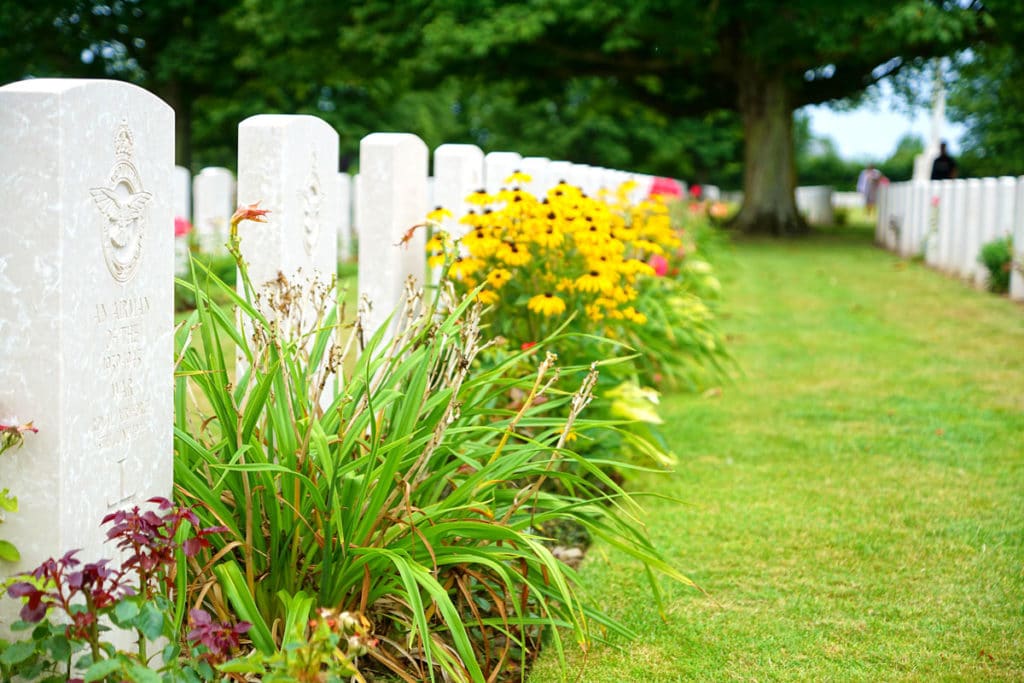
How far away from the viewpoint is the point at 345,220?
16266 millimetres

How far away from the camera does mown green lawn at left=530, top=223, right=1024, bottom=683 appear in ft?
11.1

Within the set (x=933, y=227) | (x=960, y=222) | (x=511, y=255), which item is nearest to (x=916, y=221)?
(x=933, y=227)

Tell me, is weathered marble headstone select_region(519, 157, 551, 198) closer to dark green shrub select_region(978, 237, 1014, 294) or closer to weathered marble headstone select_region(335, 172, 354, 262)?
dark green shrub select_region(978, 237, 1014, 294)

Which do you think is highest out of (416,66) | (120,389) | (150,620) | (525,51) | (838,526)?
(525,51)

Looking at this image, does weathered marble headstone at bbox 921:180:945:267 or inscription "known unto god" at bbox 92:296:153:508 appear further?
weathered marble headstone at bbox 921:180:945:267

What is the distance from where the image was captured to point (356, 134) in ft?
115

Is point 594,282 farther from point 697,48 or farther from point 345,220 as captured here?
point 697,48

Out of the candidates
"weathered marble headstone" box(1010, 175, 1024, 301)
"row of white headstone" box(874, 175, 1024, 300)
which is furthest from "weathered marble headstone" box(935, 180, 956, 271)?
"weathered marble headstone" box(1010, 175, 1024, 301)

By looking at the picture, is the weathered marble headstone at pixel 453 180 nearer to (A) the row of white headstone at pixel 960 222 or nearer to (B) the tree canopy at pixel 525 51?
(A) the row of white headstone at pixel 960 222

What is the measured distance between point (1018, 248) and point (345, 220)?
9000 mm

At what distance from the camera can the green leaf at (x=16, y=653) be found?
7.46 ft

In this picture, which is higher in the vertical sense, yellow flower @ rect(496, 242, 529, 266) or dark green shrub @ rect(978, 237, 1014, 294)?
yellow flower @ rect(496, 242, 529, 266)

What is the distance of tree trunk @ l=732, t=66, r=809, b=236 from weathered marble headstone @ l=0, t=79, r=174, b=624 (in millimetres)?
21268

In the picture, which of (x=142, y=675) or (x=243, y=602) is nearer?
(x=142, y=675)
